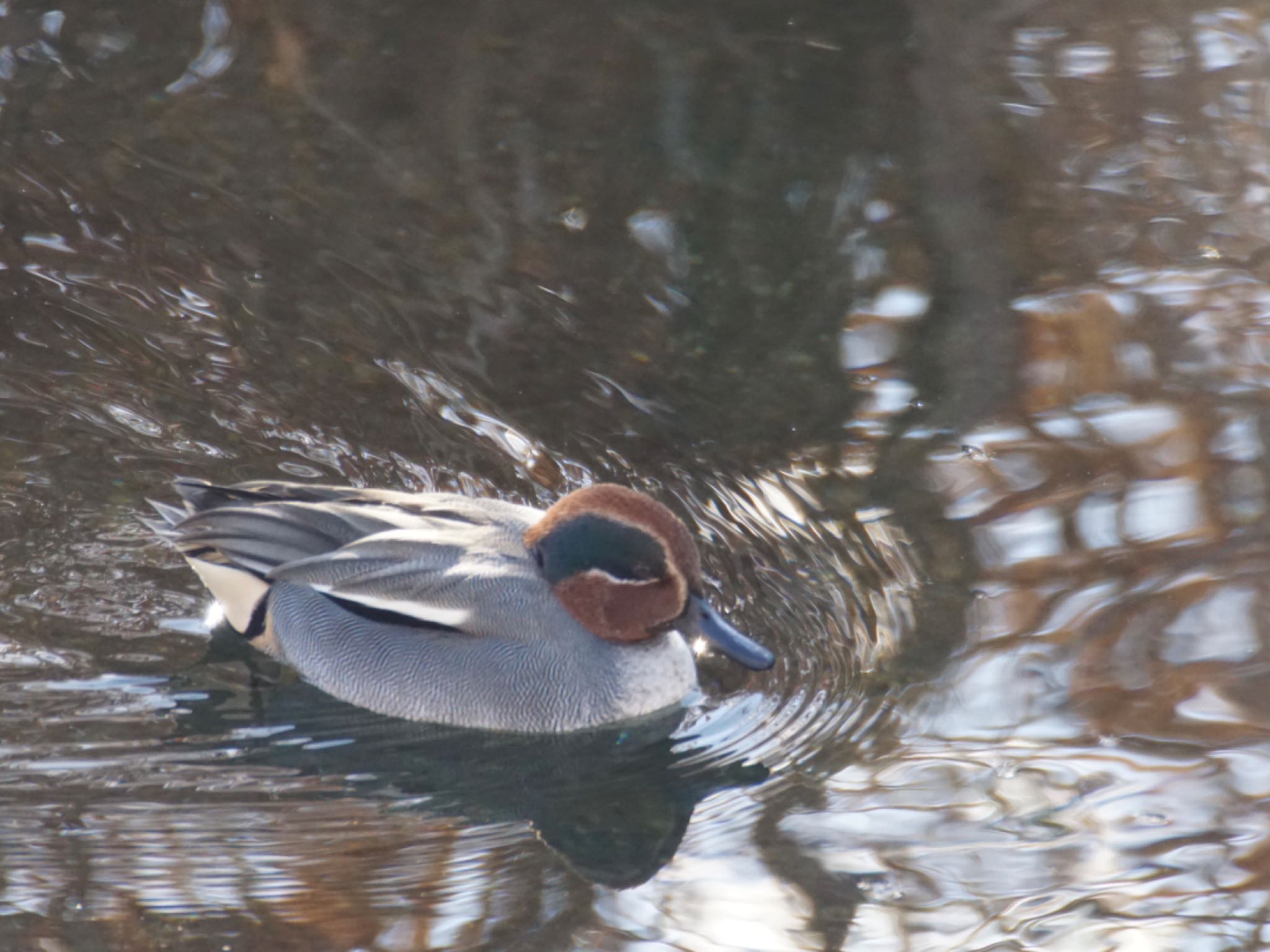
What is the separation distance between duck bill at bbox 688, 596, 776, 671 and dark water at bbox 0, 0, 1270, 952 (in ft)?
0.74

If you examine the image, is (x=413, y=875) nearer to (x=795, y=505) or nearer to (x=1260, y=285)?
(x=795, y=505)

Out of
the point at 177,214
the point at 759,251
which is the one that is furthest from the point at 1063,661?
the point at 177,214

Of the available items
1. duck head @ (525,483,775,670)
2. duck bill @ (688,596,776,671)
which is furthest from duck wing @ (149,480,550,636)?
duck bill @ (688,596,776,671)

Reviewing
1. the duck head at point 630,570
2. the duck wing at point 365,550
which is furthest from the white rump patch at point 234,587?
the duck head at point 630,570

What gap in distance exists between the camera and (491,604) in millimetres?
5125

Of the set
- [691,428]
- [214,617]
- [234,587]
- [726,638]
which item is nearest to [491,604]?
[726,638]

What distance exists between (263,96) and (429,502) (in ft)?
12.0

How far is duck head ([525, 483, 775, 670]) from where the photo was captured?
5.01 meters

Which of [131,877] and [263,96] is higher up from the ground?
[263,96]

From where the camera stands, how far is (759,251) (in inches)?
285

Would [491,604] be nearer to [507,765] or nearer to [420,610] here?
[420,610]

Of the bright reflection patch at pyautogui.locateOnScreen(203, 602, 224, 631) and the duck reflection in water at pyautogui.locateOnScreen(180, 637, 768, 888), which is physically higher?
the bright reflection patch at pyautogui.locateOnScreen(203, 602, 224, 631)

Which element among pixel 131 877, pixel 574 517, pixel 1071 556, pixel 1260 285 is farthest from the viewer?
pixel 1260 285

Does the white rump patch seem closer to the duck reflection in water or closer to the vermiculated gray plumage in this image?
the vermiculated gray plumage
